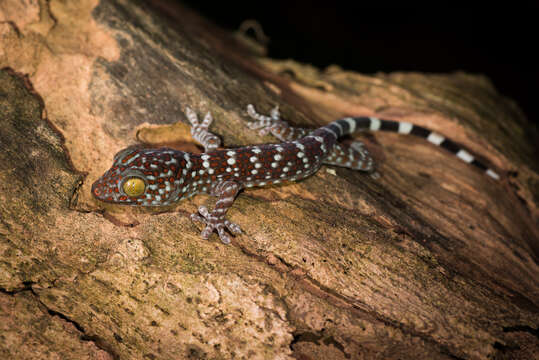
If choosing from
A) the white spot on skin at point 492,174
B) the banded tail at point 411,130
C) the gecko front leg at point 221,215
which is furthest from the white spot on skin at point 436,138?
the gecko front leg at point 221,215

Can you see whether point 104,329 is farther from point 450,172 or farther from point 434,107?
point 434,107

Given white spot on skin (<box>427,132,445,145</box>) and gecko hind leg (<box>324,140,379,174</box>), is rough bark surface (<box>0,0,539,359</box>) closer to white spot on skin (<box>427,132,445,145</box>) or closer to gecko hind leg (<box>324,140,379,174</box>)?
gecko hind leg (<box>324,140,379,174</box>)

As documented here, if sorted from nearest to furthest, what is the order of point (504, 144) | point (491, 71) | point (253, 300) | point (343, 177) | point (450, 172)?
1. point (253, 300)
2. point (343, 177)
3. point (450, 172)
4. point (504, 144)
5. point (491, 71)

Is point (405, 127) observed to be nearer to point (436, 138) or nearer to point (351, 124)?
point (436, 138)

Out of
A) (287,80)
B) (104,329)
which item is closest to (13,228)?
(104,329)

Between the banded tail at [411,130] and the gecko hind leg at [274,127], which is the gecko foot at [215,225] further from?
the banded tail at [411,130]

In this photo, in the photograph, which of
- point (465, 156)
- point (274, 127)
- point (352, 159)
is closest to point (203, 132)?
point (274, 127)
